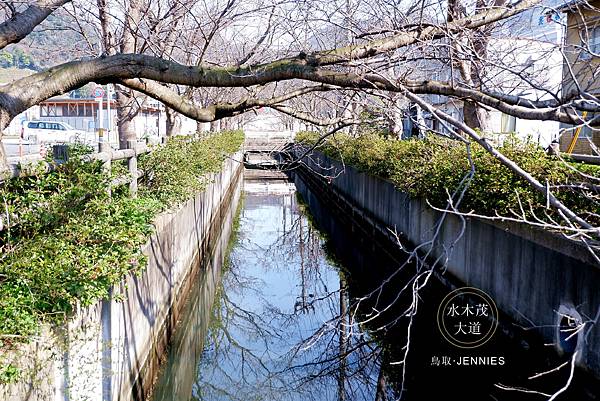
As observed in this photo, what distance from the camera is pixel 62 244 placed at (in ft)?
15.2

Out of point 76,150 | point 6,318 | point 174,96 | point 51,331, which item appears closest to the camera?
point 6,318

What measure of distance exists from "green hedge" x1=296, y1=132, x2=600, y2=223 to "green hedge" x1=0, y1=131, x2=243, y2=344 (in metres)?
2.65

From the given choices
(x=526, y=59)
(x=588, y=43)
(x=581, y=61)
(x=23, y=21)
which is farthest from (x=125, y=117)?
(x=588, y=43)

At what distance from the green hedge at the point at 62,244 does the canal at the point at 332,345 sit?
163 cm

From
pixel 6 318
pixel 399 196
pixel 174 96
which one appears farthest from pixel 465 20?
pixel 399 196

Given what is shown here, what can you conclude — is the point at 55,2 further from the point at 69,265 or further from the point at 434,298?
the point at 434,298

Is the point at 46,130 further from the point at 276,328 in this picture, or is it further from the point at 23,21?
the point at 23,21

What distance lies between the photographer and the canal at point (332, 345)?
6.89m

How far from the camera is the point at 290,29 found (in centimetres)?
745

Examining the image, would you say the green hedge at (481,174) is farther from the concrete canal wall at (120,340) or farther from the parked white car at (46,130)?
the parked white car at (46,130)

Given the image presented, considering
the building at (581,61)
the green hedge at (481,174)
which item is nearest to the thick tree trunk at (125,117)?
the green hedge at (481,174)

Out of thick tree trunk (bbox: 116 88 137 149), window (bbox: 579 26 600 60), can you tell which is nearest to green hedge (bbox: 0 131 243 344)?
window (bbox: 579 26 600 60)

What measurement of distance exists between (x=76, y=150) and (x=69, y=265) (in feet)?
6.70

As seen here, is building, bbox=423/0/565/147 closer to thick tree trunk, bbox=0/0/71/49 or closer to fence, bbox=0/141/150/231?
fence, bbox=0/141/150/231
